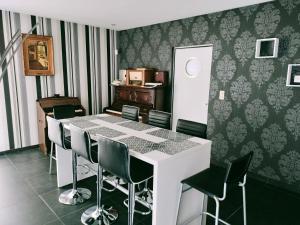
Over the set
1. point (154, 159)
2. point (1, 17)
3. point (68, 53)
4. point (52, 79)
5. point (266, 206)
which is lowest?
point (266, 206)

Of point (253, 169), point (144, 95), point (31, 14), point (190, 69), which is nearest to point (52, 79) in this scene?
point (31, 14)

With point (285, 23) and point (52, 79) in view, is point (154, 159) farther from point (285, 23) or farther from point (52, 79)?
point (52, 79)

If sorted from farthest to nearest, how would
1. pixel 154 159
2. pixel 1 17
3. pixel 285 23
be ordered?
pixel 1 17 < pixel 285 23 < pixel 154 159

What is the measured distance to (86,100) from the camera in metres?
5.22

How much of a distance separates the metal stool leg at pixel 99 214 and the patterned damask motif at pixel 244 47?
2.59 meters

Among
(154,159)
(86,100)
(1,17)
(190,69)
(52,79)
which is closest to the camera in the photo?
(154,159)

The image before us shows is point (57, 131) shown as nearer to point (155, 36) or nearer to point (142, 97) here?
point (142, 97)

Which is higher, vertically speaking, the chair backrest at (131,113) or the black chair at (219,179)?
the chair backrest at (131,113)

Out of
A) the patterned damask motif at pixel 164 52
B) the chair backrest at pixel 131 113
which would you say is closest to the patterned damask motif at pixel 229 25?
the patterned damask motif at pixel 164 52

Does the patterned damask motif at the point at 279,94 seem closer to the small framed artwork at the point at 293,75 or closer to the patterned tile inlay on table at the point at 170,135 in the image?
the small framed artwork at the point at 293,75

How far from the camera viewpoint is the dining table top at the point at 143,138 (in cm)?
187

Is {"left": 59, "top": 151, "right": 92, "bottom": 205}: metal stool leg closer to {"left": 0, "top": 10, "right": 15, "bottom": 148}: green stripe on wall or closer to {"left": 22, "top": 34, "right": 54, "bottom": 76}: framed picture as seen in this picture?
{"left": 0, "top": 10, "right": 15, "bottom": 148}: green stripe on wall

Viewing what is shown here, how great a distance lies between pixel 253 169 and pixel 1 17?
16.0 feet

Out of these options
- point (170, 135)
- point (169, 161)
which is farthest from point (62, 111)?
point (169, 161)
